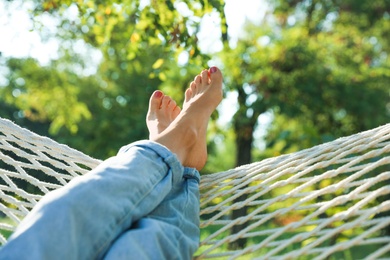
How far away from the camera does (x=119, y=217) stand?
1073 mm

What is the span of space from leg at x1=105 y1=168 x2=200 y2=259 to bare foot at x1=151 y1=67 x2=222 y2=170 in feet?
0.37

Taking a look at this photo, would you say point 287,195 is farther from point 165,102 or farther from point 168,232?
point 165,102

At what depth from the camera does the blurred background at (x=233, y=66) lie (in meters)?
3.59

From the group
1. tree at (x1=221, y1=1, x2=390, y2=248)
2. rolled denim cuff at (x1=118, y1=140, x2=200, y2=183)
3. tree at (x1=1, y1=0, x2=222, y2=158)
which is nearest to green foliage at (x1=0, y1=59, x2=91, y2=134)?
tree at (x1=1, y1=0, x2=222, y2=158)

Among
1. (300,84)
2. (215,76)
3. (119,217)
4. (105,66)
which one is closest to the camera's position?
(119,217)

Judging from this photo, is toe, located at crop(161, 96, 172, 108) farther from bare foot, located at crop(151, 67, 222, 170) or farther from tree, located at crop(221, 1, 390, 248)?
tree, located at crop(221, 1, 390, 248)

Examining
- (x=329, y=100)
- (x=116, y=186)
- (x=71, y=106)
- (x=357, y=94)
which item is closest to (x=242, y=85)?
(x=329, y=100)

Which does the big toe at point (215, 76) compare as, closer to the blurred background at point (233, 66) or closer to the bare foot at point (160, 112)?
the bare foot at point (160, 112)

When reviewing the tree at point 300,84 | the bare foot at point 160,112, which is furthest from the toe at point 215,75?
the tree at point 300,84

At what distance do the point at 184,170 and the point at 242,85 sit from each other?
4811 millimetres

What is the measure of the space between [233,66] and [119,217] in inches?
198

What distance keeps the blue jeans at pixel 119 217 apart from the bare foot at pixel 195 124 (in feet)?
0.51

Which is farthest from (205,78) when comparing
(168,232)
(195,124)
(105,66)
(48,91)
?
(105,66)

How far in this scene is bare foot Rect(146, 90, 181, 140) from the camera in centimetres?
191
